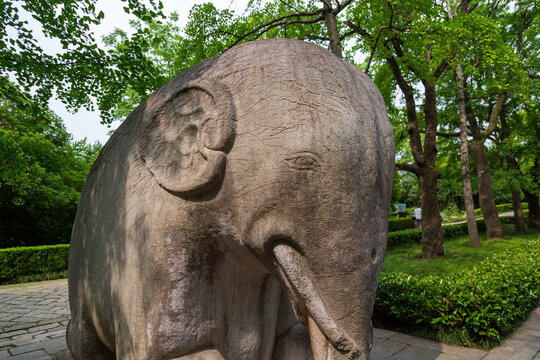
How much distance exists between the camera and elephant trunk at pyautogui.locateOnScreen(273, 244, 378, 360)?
131 centimetres

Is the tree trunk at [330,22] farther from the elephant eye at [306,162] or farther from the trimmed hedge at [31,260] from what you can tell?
Answer: the trimmed hedge at [31,260]

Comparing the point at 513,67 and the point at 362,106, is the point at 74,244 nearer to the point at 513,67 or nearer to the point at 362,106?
the point at 362,106

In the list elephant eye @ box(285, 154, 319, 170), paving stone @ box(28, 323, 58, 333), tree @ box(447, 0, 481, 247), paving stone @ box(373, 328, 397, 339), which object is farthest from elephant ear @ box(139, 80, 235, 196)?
tree @ box(447, 0, 481, 247)

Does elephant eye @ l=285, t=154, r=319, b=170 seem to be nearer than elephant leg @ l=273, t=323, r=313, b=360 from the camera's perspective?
Yes

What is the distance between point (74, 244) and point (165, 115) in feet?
3.78

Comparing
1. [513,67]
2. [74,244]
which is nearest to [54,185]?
[74,244]

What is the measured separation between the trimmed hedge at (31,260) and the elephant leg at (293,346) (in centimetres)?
1196

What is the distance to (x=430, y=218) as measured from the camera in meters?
9.70

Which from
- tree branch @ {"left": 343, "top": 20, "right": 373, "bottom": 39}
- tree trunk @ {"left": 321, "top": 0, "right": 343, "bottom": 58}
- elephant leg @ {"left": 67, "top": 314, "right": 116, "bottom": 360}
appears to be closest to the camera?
elephant leg @ {"left": 67, "top": 314, "right": 116, "bottom": 360}

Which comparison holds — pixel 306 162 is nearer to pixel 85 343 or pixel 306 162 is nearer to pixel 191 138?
pixel 191 138

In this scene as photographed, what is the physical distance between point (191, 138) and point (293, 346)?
4.14 ft

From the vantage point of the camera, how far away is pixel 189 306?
1544 millimetres

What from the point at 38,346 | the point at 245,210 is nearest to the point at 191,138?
the point at 245,210

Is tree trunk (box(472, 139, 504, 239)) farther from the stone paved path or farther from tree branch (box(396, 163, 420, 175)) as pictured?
the stone paved path
